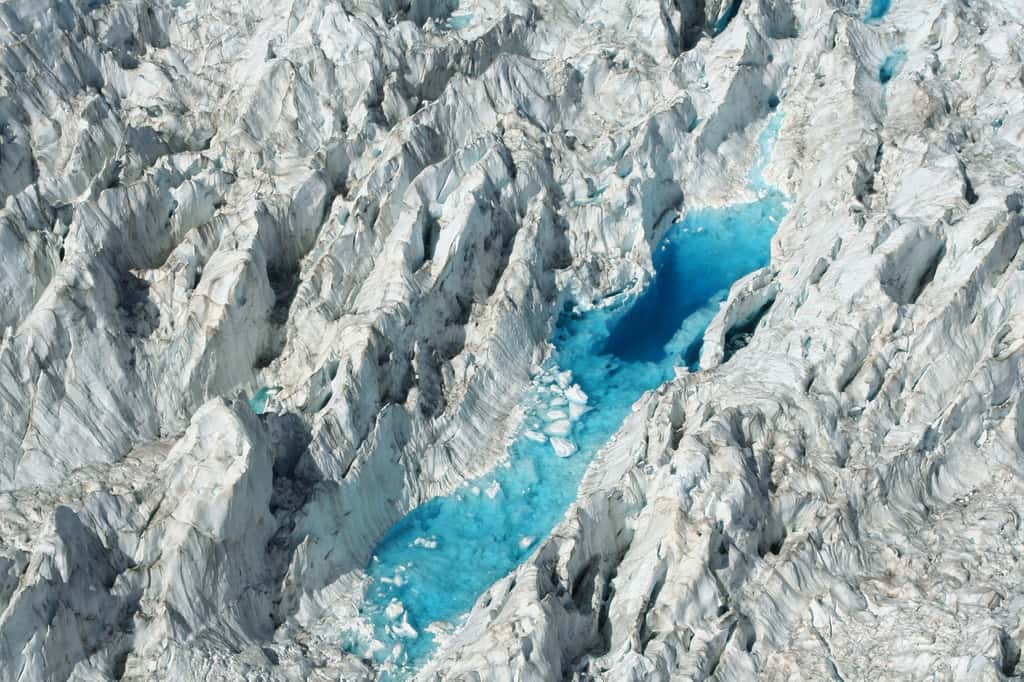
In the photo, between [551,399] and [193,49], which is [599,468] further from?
[193,49]

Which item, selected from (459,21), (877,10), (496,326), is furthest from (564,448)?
(877,10)

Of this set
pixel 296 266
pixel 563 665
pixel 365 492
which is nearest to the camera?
pixel 563 665

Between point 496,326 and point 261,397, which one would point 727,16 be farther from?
point 261,397

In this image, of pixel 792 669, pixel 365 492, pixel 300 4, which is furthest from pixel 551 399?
pixel 300 4

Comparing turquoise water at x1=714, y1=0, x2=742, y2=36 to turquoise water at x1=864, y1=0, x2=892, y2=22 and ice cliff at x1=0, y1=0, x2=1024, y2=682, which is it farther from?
turquoise water at x1=864, y1=0, x2=892, y2=22

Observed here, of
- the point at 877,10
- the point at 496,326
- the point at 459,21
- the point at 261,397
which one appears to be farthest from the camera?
the point at 877,10

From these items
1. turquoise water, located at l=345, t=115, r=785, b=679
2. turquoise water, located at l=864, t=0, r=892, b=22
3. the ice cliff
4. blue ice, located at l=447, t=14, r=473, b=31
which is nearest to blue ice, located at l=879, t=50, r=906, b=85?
the ice cliff
